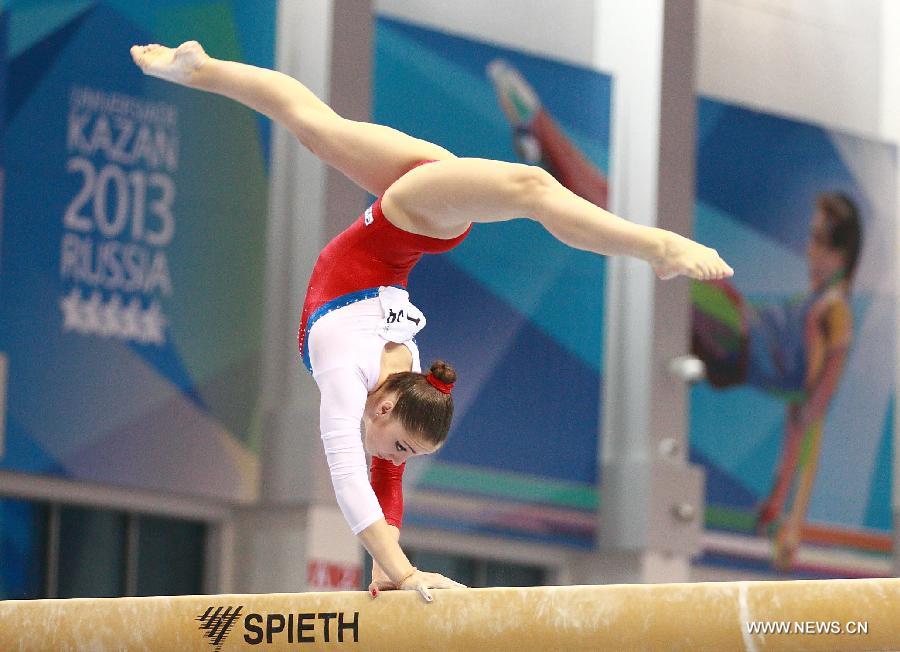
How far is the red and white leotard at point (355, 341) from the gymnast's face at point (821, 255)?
32.1ft

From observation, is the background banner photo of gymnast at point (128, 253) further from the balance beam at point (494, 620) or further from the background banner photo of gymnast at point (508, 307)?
the balance beam at point (494, 620)

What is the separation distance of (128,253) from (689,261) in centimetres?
764

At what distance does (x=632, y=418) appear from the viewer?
1365cm

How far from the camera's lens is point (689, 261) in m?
4.31

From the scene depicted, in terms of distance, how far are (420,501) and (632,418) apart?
2.17 metres

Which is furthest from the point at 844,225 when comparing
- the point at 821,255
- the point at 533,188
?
the point at 533,188

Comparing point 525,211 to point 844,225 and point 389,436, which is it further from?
point 844,225

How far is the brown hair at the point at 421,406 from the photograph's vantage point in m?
4.87

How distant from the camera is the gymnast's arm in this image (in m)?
4.72

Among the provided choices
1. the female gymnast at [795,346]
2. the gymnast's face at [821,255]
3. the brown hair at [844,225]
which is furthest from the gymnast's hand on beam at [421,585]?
the brown hair at [844,225]

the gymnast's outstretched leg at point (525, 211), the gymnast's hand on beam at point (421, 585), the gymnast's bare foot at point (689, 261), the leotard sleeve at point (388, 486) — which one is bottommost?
the gymnast's hand on beam at point (421, 585)

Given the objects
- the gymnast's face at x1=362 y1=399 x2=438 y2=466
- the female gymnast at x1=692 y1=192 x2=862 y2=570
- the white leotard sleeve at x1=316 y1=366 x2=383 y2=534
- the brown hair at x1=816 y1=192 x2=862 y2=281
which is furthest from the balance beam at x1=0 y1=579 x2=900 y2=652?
the brown hair at x1=816 y1=192 x2=862 y2=281

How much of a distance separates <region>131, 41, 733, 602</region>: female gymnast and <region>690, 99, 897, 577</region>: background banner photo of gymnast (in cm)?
899

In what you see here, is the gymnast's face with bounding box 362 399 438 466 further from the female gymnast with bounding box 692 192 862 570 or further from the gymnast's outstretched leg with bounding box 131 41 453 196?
the female gymnast with bounding box 692 192 862 570
